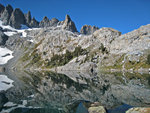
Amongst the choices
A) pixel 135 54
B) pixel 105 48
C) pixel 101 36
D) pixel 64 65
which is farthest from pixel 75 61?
pixel 135 54

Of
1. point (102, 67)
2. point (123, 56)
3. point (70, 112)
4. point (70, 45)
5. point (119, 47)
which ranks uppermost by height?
point (70, 45)

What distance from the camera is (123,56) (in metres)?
115

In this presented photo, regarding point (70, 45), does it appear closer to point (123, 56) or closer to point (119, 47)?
point (119, 47)

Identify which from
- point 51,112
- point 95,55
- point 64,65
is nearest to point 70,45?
point 64,65

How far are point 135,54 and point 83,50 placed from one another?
6501cm

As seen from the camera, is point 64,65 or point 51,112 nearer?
point 51,112

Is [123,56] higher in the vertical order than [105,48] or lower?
lower

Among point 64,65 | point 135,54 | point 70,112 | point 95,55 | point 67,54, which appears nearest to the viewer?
point 70,112

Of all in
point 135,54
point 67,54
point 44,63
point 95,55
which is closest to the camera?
point 135,54

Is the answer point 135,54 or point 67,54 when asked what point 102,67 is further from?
point 67,54

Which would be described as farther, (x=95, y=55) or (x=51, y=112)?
(x=95, y=55)

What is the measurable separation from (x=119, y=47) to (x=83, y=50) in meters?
44.8

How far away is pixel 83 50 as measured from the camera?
522 feet

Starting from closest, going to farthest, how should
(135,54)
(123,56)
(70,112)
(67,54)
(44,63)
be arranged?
1. (70,112)
2. (135,54)
3. (123,56)
4. (67,54)
5. (44,63)
